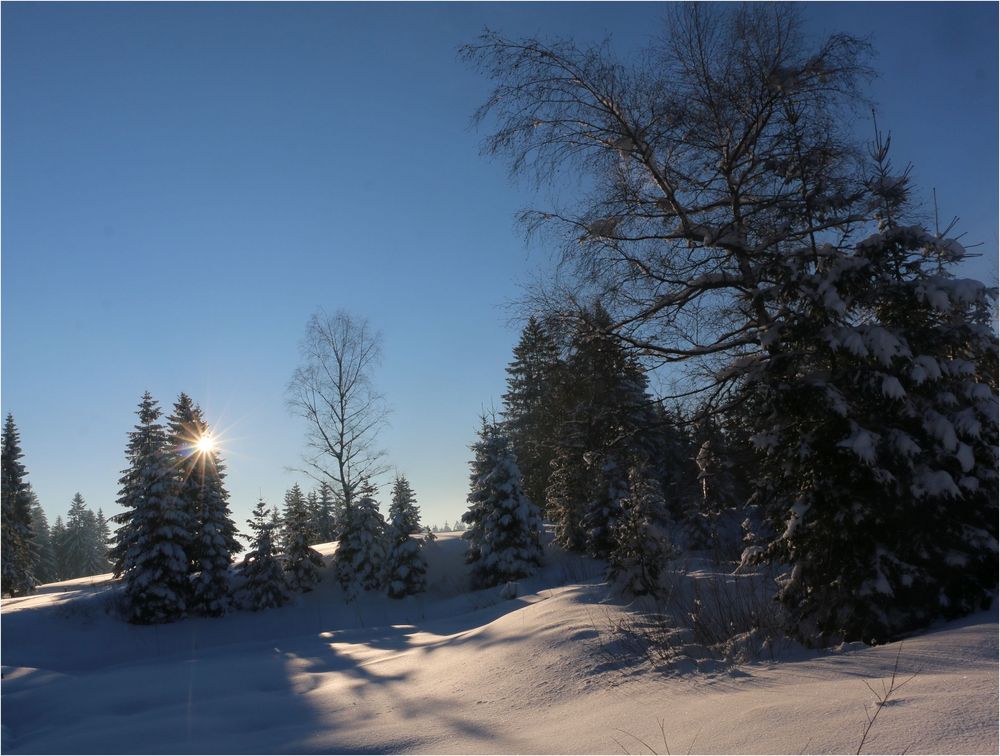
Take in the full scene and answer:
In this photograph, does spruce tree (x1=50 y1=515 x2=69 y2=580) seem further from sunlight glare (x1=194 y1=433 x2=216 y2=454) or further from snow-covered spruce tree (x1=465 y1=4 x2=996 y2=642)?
snow-covered spruce tree (x1=465 y1=4 x2=996 y2=642)

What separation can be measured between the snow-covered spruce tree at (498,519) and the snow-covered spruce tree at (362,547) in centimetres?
368

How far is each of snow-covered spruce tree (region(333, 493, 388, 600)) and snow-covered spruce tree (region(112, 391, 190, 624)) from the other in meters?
5.97

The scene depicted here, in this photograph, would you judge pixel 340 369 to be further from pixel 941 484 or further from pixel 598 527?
pixel 941 484

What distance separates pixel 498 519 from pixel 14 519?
94.4 feet

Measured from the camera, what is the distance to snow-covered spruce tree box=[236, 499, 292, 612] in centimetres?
2567

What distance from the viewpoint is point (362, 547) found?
27594 millimetres

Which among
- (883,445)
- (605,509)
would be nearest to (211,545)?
(605,509)

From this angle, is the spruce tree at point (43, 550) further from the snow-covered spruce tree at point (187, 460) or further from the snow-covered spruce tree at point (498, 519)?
the snow-covered spruce tree at point (498, 519)

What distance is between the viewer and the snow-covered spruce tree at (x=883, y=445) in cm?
583

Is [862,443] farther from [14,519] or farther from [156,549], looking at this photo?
[14,519]

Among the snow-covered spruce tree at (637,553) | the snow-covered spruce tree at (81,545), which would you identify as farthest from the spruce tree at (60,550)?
the snow-covered spruce tree at (637,553)

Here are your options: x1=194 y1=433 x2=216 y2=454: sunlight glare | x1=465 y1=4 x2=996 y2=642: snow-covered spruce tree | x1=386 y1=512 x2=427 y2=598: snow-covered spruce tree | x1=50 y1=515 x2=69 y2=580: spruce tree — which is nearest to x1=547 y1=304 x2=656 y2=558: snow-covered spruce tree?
x1=465 y1=4 x2=996 y2=642: snow-covered spruce tree

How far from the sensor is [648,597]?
10.2 meters

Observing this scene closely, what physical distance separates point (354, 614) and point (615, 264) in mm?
20574
